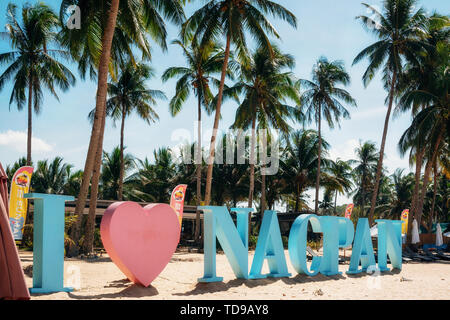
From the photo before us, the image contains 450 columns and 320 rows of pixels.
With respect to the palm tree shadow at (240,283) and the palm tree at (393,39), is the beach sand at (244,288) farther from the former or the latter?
the palm tree at (393,39)

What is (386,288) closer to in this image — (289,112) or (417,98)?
(417,98)

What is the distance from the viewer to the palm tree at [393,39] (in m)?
22.6

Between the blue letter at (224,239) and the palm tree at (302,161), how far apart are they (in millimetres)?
23274

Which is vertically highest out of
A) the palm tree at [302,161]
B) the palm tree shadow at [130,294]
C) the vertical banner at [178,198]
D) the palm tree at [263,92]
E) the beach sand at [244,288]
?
the palm tree at [263,92]

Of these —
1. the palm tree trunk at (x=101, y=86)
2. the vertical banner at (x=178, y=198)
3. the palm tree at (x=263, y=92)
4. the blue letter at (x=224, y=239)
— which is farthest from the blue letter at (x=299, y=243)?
the palm tree at (x=263, y=92)

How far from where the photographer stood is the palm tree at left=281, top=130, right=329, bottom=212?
32594 mm

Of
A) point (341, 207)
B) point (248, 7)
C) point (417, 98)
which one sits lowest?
point (341, 207)

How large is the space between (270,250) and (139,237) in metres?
3.73

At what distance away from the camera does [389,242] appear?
13672 millimetres

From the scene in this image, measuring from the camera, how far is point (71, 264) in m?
12.2

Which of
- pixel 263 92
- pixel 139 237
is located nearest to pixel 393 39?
pixel 263 92
